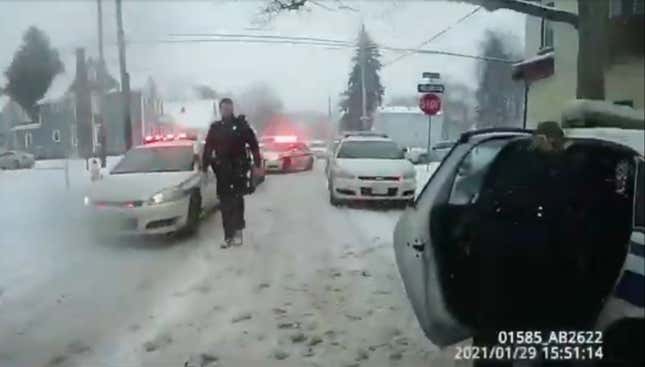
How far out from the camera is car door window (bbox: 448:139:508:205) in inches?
80.7

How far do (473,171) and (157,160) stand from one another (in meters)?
2.89

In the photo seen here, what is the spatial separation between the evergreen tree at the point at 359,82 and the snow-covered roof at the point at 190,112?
0.65m

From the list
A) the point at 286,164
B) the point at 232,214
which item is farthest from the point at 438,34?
the point at 232,214

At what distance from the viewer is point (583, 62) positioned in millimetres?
1559

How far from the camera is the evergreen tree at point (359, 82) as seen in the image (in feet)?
8.02

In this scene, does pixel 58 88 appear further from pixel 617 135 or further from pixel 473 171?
pixel 617 135

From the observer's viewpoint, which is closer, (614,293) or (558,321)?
(614,293)

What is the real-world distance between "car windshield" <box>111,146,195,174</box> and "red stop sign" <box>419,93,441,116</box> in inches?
62.5

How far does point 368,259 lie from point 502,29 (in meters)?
2.03

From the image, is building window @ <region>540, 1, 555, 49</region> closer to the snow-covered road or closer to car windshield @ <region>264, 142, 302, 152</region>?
the snow-covered road

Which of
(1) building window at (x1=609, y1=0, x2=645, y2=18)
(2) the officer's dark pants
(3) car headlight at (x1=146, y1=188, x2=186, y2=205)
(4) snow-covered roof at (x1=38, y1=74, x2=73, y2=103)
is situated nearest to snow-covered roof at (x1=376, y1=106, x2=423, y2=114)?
(1) building window at (x1=609, y1=0, x2=645, y2=18)

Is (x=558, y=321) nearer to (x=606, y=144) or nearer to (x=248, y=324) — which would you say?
(x=606, y=144)

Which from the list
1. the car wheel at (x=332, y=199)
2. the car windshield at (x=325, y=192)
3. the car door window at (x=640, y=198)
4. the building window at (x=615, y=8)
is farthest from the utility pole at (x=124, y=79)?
the car wheel at (x=332, y=199)

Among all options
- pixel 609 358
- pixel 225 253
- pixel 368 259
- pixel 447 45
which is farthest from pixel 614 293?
pixel 225 253
